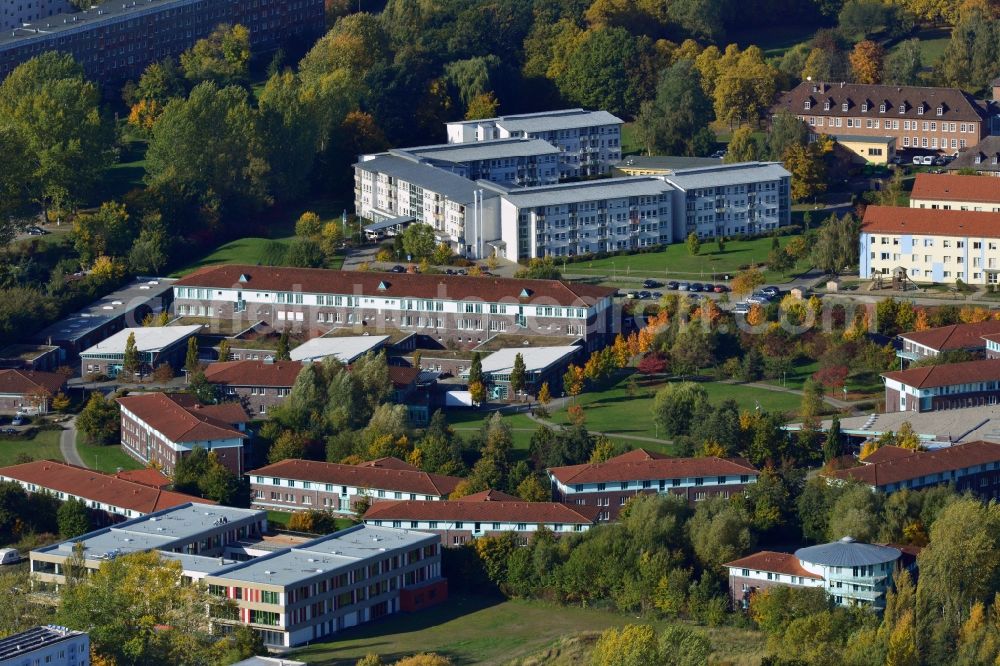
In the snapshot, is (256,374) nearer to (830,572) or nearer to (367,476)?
(367,476)

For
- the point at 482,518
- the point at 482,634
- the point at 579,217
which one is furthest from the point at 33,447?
the point at 579,217

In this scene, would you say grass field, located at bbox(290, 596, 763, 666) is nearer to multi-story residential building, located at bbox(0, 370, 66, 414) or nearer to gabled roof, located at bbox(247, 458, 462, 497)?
gabled roof, located at bbox(247, 458, 462, 497)

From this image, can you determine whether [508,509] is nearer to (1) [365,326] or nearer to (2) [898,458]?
(2) [898,458]

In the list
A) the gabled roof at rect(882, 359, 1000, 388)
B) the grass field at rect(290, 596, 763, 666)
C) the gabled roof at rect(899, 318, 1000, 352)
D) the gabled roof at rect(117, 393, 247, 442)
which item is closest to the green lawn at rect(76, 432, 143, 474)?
the gabled roof at rect(117, 393, 247, 442)

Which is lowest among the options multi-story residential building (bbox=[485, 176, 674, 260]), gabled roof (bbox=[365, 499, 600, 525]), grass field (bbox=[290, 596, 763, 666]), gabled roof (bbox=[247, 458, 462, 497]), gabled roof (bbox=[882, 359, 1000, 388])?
grass field (bbox=[290, 596, 763, 666])

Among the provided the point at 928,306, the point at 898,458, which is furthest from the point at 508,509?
the point at 928,306

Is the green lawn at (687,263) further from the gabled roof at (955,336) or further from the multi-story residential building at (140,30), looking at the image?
the multi-story residential building at (140,30)
